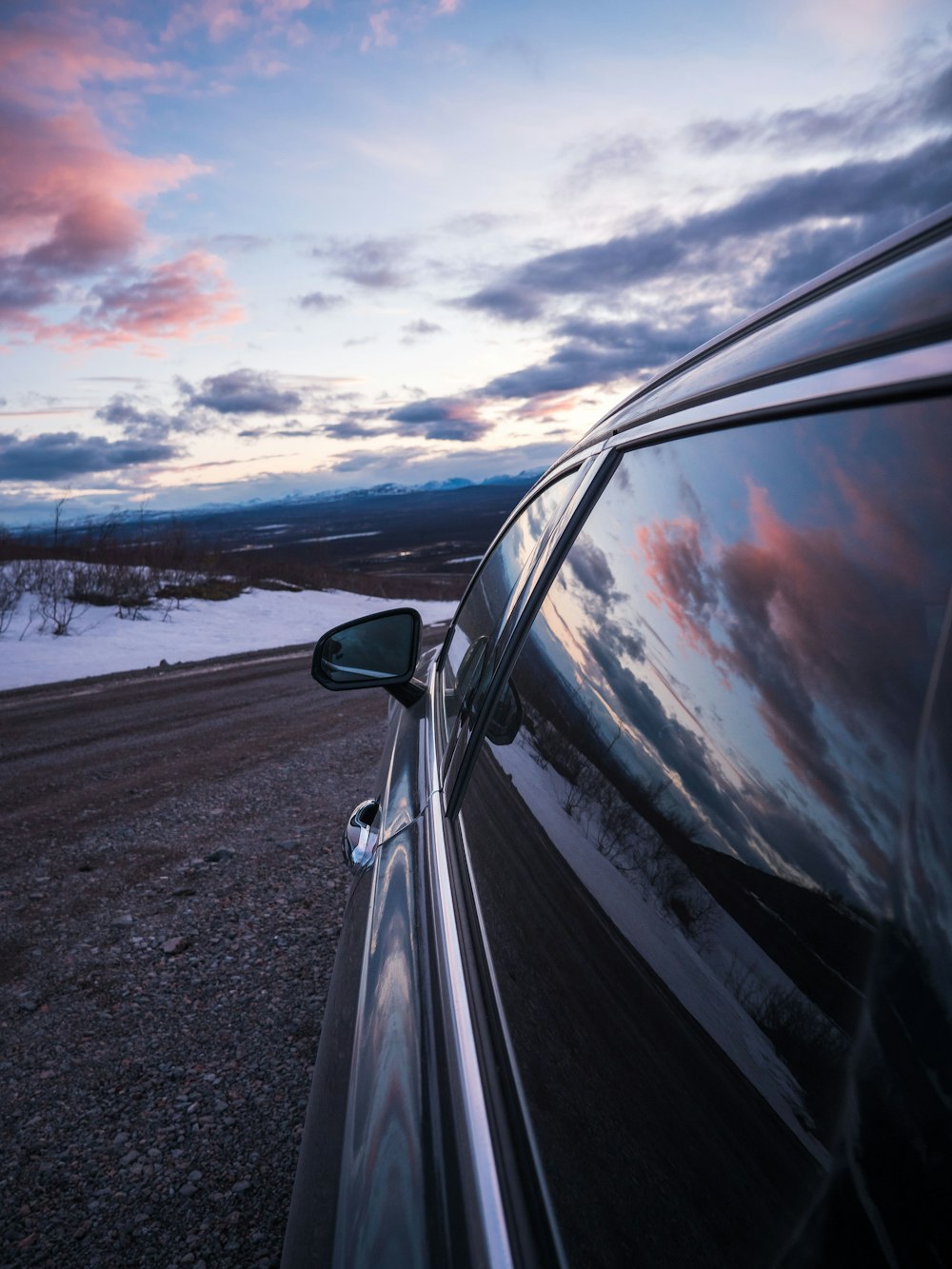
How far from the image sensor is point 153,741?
6.54m

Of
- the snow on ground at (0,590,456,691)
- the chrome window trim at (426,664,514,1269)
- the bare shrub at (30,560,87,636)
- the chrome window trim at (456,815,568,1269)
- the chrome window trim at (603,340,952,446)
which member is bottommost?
the snow on ground at (0,590,456,691)

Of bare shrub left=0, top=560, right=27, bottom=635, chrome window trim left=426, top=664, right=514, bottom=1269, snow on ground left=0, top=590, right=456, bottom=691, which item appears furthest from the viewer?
bare shrub left=0, top=560, right=27, bottom=635

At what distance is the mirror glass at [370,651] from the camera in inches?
98.7

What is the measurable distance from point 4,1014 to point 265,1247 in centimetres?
147

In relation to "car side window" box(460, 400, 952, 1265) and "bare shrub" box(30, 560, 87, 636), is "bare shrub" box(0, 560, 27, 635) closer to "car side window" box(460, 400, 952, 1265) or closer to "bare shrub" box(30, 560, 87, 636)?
"bare shrub" box(30, 560, 87, 636)

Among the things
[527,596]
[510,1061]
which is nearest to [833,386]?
[510,1061]

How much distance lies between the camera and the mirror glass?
251cm

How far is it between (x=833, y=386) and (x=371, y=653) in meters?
2.11

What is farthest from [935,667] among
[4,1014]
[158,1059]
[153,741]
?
[153,741]

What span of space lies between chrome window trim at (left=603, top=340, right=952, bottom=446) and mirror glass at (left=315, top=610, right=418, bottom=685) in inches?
65.0

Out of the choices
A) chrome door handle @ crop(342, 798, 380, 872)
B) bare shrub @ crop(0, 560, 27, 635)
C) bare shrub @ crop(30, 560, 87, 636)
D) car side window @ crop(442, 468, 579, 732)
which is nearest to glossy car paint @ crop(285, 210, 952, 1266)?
car side window @ crop(442, 468, 579, 732)

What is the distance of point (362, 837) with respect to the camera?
6.72 ft

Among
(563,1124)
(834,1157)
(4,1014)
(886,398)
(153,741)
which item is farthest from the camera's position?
(153,741)

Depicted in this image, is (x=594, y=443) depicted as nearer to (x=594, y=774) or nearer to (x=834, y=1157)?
(x=594, y=774)
